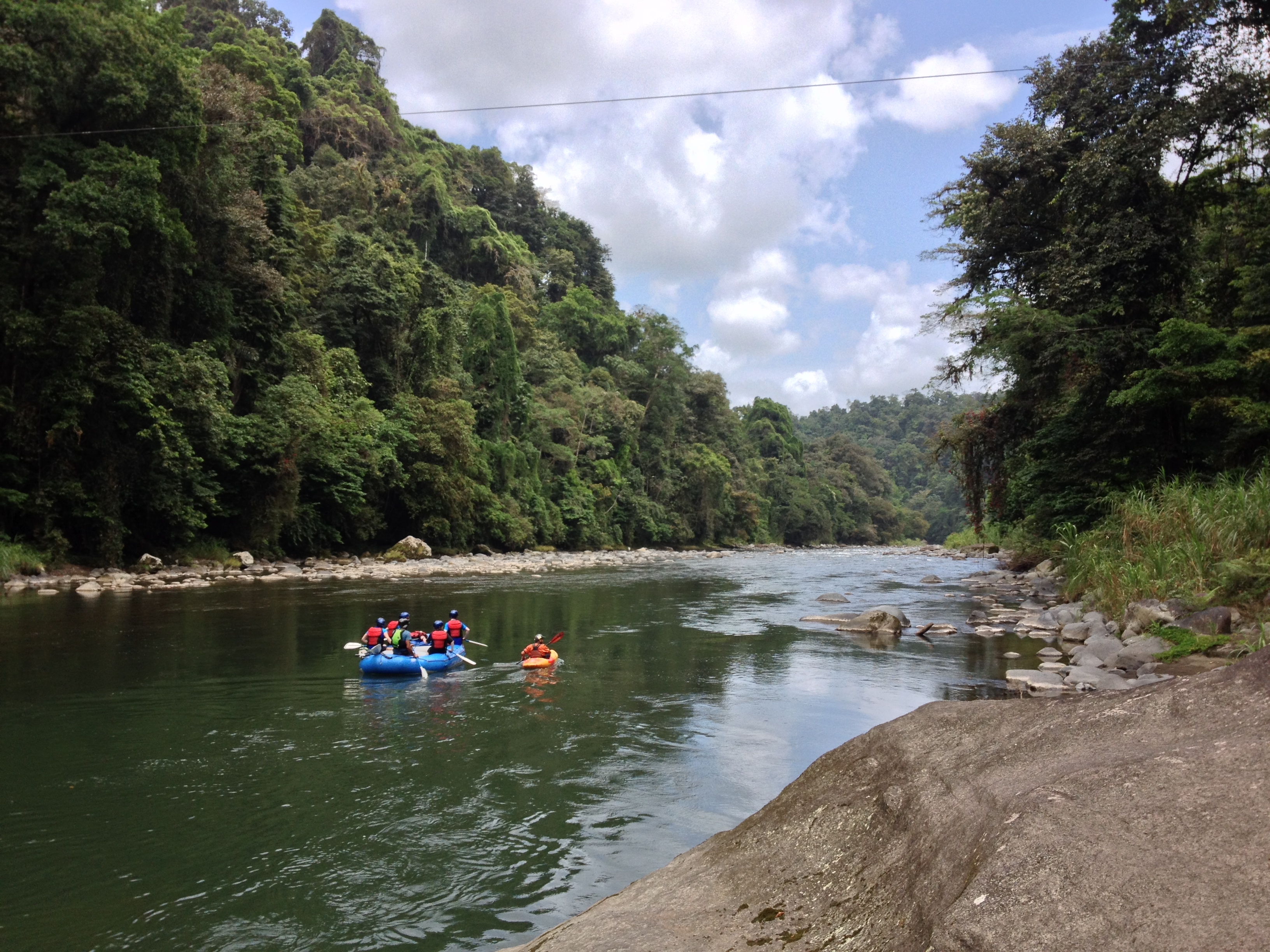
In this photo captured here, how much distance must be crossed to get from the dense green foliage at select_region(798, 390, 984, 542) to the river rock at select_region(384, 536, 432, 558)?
5656 cm

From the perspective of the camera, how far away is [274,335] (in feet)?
82.8

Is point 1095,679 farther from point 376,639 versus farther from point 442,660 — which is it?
point 376,639

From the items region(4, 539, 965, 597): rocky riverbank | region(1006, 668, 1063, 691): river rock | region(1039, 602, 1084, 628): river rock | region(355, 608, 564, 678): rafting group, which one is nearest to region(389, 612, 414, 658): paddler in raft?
region(355, 608, 564, 678): rafting group

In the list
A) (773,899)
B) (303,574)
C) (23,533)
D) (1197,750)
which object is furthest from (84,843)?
(303,574)

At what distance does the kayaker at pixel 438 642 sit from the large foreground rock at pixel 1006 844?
7996 millimetres

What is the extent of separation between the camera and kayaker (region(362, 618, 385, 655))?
10.4 meters

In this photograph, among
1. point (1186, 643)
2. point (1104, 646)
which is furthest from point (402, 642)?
point (1186, 643)

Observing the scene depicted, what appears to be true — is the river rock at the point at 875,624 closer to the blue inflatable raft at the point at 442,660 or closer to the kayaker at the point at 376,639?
the blue inflatable raft at the point at 442,660

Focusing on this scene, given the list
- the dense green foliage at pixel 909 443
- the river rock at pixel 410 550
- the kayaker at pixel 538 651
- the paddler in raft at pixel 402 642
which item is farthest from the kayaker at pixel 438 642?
the dense green foliage at pixel 909 443

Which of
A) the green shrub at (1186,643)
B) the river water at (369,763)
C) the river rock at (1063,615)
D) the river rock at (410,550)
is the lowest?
the river water at (369,763)

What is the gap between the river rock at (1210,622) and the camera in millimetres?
8555

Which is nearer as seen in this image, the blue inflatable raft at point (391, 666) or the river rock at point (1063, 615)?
the blue inflatable raft at point (391, 666)

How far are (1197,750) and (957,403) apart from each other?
117396 mm

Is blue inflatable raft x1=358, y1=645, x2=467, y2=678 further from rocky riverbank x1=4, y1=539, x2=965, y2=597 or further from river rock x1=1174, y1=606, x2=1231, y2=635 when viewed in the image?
rocky riverbank x1=4, y1=539, x2=965, y2=597
